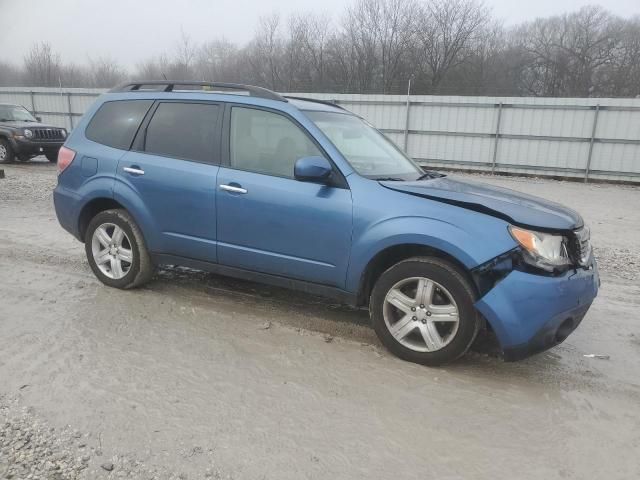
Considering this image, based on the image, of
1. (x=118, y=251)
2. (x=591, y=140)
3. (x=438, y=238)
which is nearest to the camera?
(x=438, y=238)

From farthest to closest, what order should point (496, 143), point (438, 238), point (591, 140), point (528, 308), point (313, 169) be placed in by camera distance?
point (496, 143), point (591, 140), point (313, 169), point (438, 238), point (528, 308)

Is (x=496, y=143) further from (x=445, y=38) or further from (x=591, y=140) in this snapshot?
(x=445, y=38)

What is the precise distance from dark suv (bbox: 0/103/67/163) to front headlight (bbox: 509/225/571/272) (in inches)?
604

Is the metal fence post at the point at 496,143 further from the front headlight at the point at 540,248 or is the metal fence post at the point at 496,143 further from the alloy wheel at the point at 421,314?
the alloy wheel at the point at 421,314

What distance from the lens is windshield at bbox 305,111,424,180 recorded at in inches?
151

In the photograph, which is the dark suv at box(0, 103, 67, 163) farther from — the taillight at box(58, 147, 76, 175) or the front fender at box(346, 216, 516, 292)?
the front fender at box(346, 216, 516, 292)

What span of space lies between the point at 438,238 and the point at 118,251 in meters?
3.00

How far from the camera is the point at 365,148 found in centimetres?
415

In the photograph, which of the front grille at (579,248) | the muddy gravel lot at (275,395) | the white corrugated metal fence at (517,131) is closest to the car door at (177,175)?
the muddy gravel lot at (275,395)

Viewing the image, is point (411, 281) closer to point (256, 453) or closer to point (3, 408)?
point (256, 453)

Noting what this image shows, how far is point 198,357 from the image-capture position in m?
3.50

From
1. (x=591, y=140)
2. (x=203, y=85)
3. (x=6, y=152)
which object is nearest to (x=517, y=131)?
(x=591, y=140)

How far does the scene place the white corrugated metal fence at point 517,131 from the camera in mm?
14875

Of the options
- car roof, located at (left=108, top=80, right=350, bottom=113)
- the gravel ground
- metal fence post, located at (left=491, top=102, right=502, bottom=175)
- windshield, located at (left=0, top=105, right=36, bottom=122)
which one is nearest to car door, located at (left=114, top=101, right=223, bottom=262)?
car roof, located at (left=108, top=80, right=350, bottom=113)
